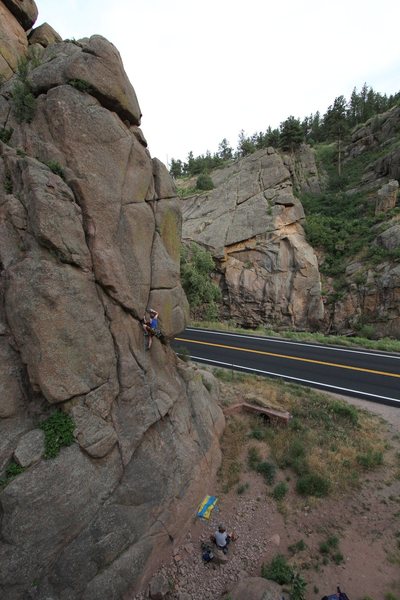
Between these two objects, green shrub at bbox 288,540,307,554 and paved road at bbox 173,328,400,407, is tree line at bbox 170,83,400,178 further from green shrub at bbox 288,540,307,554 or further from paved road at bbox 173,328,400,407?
green shrub at bbox 288,540,307,554

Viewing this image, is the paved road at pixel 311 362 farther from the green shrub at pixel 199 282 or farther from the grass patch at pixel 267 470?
→ the green shrub at pixel 199 282

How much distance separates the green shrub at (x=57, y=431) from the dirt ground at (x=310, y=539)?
454 cm

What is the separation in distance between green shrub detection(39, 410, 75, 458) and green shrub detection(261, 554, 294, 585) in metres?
6.44

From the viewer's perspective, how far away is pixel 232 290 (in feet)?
108

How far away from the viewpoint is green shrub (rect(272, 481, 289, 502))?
10156mm

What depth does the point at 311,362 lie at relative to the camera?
1836cm

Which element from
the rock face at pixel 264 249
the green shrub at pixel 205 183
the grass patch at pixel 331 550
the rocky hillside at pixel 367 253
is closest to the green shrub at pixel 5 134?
the grass patch at pixel 331 550

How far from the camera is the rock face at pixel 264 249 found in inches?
1204

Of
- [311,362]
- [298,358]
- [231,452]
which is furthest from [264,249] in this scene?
[231,452]

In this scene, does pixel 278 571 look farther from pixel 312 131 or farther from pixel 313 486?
pixel 312 131

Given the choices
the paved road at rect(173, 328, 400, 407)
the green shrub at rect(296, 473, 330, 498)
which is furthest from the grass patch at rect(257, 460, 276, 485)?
the paved road at rect(173, 328, 400, 407)

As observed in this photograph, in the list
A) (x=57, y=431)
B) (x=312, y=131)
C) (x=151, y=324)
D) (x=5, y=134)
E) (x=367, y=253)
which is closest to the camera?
(x=57, y=431)

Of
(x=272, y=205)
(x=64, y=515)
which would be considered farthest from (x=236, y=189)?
(x=64, y=515)

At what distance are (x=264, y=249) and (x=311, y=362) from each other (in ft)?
55.7
